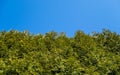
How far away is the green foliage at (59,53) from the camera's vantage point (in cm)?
1729

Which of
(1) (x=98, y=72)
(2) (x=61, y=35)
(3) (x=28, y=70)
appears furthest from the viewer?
(2) (x=61, y=35)

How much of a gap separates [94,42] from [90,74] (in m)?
3.40

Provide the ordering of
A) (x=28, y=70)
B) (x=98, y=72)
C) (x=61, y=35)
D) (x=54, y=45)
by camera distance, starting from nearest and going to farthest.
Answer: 1. (x=28, y=70)
2. (x=98, y=72)
3. (x=54, y=45)
4. (x=61, y=35)

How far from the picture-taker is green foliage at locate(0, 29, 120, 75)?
1729 cm

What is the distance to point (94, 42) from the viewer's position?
67.5ft

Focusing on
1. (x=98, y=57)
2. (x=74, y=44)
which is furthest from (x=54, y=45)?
(x=98, y=57)

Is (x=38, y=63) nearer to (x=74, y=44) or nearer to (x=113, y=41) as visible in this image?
(x=74, y=44)

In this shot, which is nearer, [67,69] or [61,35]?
[67,69]

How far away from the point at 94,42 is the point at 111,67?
8.43 feet

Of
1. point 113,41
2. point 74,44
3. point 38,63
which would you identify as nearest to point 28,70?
point 38,63

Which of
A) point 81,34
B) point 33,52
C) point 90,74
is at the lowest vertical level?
point 90,74

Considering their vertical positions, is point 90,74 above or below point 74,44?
below

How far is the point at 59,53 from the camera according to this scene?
18.8 m

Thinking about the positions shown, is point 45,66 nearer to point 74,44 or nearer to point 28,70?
point 28,70
